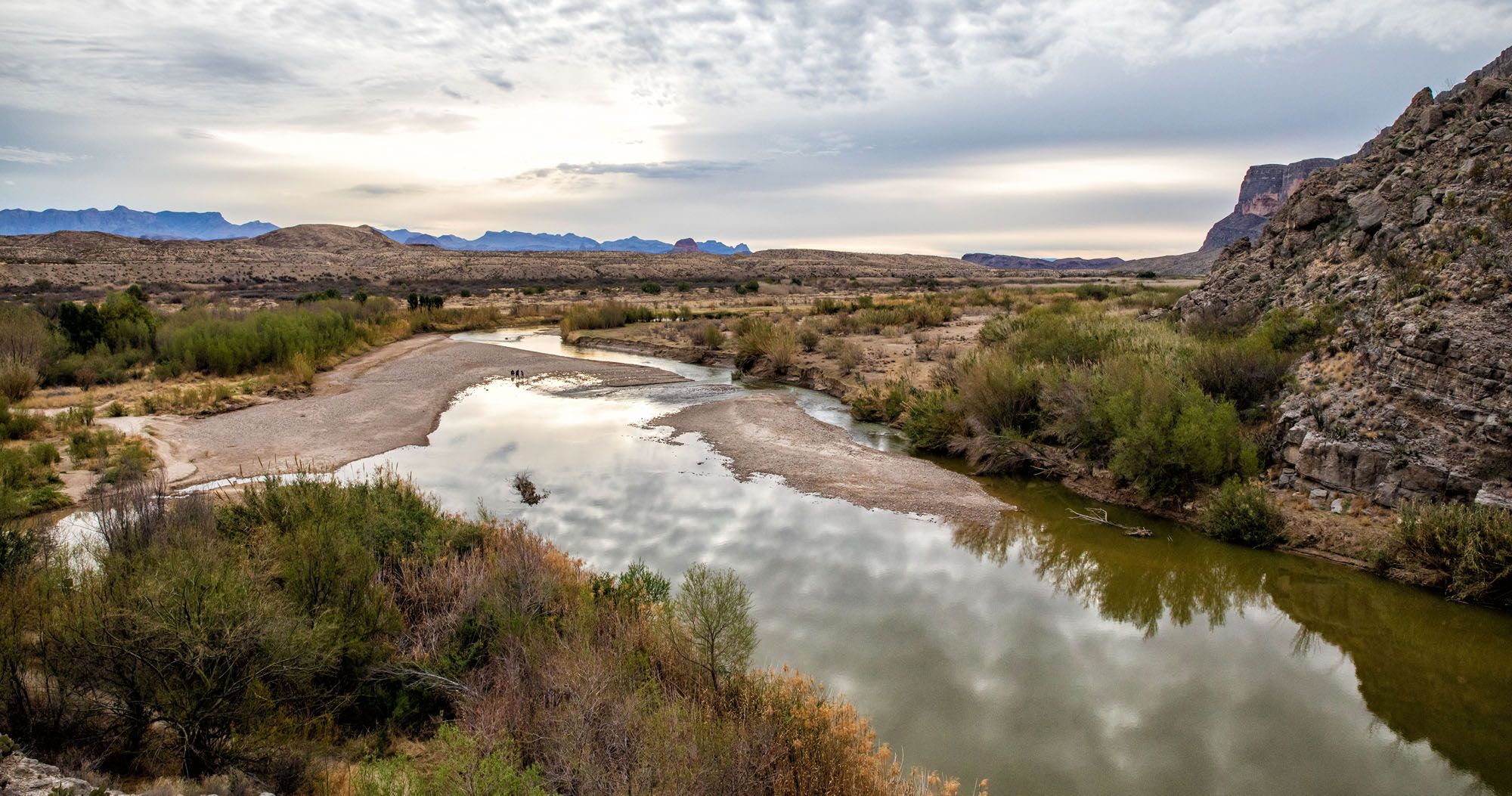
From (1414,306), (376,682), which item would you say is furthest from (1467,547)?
(376,682)

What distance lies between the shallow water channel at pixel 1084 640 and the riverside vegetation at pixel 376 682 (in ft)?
3.67

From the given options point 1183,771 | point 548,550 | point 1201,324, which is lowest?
point 1183,771

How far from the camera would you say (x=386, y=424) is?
55.8 feet

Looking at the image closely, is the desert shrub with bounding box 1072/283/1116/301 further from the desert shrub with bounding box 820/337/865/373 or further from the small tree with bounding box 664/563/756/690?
the small tree with bounding box 664/563/756/690

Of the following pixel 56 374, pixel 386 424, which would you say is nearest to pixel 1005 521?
pixel 386 424

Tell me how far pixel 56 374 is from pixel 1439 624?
26793mm

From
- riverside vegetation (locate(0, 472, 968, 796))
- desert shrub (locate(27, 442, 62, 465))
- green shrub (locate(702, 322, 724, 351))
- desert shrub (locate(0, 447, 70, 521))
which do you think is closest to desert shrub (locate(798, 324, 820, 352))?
green shrub (locate(702, 322, 724, 351))

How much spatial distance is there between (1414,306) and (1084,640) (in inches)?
274

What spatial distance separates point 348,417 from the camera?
57.0 ft

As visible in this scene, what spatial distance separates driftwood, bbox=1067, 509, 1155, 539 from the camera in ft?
34.1

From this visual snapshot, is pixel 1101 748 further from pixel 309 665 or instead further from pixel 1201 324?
pixel 1201 324

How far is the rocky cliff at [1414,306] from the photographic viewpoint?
29.1ft

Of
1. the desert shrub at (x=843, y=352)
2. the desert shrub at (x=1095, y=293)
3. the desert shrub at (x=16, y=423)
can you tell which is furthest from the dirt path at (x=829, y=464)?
the desert shrub at (x=1095, y=293)

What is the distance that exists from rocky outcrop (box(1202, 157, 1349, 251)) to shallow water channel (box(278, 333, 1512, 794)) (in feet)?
417
